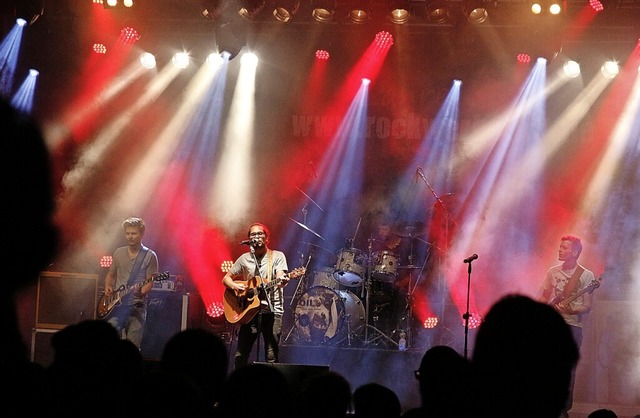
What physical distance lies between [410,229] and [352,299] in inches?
61.5

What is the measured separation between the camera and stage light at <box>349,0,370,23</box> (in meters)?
10.3

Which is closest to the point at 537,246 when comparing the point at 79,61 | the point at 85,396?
the point at 79,61

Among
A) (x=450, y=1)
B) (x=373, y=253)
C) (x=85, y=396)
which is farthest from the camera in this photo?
(x=373, y=253)

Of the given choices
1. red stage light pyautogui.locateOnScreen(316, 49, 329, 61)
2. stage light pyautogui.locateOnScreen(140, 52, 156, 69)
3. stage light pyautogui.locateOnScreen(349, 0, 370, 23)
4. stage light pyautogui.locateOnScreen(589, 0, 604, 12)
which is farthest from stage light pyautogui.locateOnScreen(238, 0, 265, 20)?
stage light pyautogui.locateOnScreen(589, 0, 604, 12)

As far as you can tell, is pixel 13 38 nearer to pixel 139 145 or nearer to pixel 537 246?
pixel 139 145

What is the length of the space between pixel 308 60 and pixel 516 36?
11.6ft

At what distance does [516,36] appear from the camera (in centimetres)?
1145

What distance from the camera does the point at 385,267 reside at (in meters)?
11.0

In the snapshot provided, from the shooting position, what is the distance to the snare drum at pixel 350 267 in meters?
10.9

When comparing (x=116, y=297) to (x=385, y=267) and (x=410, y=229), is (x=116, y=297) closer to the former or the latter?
(x=385, y=267)

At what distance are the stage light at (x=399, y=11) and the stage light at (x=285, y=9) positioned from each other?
140cm

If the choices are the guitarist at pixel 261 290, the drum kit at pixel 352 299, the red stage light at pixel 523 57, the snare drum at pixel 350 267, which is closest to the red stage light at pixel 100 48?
the guitarist at pixel 261 290

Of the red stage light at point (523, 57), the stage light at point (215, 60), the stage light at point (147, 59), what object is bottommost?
the stage light at point (147, 59)

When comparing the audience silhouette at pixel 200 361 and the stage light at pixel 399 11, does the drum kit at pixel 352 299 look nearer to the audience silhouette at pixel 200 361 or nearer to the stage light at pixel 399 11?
the stage light at pixel 399 11
